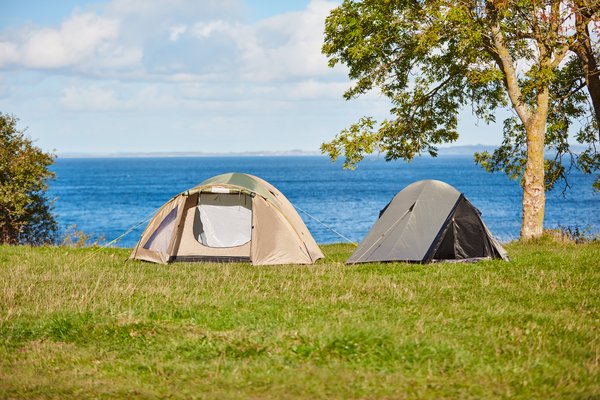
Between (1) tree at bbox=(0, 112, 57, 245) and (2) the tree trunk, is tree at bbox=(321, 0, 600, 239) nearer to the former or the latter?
(2) the tree trunk

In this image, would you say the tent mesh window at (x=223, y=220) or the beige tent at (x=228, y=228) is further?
the tent mesh window at (x=223, y=220)

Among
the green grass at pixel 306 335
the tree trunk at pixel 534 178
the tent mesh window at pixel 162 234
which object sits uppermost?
the tree trunk at pixel 534 178

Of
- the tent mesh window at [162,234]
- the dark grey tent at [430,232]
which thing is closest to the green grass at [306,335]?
the dark grey tent at [430,232]

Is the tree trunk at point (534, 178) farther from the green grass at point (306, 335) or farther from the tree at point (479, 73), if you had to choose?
the green grass at point (306, 335)

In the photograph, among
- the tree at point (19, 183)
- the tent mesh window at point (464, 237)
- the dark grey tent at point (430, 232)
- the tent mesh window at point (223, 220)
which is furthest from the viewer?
the tree at point (19, 183)

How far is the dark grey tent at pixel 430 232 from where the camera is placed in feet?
54.3

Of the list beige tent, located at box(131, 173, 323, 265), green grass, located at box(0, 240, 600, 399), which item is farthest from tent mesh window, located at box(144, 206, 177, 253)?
green grass, located at box(0, 240, 600, 399)

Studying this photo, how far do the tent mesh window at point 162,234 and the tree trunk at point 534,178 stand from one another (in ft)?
35.1

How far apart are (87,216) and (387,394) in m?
70.2

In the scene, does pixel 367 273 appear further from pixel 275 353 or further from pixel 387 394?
pixel 387 394

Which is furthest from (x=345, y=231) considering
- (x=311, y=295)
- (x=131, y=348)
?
(x=131, y=348)

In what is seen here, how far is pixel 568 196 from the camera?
319ft

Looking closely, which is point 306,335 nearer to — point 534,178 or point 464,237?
point 464,237

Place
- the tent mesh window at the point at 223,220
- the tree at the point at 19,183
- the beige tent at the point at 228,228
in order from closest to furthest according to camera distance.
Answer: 1. the beige tent at the point at 228,228
2. the tent mesh window at the point at 223,220
3. the tree at the point at 19,183
